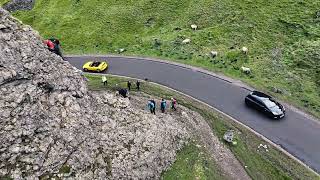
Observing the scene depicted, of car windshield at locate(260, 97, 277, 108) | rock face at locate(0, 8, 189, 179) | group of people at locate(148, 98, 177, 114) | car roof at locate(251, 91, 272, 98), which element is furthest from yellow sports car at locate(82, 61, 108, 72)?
car windshield at locate(260, 97, 277, 108)

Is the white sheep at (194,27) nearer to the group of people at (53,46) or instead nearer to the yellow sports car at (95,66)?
the yellow sports car at (95,66)

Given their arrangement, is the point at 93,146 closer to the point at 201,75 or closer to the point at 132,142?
the point at 132,142

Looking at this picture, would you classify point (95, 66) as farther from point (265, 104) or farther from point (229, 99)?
point (265, 104)

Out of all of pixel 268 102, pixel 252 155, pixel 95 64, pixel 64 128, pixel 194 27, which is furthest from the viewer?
pixel 194 27

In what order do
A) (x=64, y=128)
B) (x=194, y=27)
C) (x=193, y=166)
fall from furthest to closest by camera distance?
(x=194, y=27), (x=193, y=166), (x=64, y=128)

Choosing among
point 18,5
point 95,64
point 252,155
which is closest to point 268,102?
point 252,155

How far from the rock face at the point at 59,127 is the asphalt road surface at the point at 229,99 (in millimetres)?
15871

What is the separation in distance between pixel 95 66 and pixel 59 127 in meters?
34.1

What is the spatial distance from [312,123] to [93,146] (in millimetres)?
33201

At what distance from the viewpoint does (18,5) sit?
10444 centimetres

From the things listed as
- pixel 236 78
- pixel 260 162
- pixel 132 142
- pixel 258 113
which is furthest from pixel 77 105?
pixel 236 78

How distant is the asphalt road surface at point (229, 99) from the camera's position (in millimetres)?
54875

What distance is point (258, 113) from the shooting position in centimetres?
6116

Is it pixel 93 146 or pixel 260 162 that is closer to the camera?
pixel 93 146
